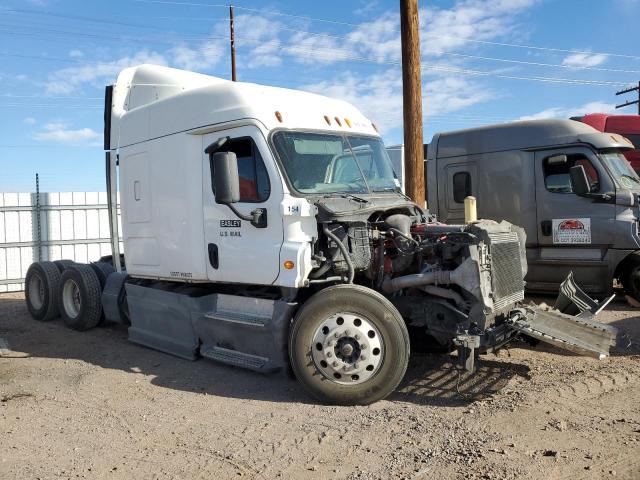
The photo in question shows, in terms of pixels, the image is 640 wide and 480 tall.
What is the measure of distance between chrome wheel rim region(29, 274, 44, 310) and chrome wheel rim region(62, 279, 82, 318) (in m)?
0.77

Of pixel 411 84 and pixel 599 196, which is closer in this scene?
pixel 599 196

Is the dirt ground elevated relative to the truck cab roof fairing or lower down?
lower down

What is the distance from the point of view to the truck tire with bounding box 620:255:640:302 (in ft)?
28.2

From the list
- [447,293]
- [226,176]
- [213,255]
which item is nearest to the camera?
[447,293]

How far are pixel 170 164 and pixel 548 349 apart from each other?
4888 millimetres

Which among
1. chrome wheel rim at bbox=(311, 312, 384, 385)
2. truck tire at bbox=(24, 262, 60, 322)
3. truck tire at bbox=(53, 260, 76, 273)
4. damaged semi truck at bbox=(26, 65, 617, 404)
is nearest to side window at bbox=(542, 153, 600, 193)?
damaged semi truck at bbox=(26, 65, 617, 404)

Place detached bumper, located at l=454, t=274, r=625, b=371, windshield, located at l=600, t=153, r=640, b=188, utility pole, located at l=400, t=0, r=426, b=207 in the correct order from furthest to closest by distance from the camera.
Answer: utility pole, located at l=400, t=0, r=426, b=207, windshield, located at l=600, t=153, r=640, b=188, detached bumper, located at l=454, t=274, r=625, b=371

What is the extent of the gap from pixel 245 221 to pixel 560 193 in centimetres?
581

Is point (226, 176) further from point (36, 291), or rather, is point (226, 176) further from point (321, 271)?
point (36, 291)

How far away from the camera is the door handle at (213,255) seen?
612 centimetres

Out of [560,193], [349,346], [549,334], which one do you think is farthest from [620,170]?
[349,346]

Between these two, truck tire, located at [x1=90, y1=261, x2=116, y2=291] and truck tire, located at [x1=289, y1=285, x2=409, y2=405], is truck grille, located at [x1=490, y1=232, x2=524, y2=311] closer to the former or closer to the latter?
truck tire, located at [x1=289, y1=285, x2=409, y2=405]

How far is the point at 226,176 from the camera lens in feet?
17.6

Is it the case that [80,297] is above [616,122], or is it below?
below
